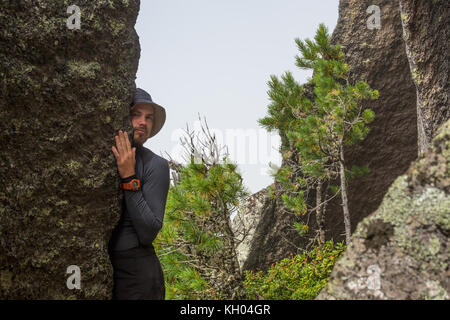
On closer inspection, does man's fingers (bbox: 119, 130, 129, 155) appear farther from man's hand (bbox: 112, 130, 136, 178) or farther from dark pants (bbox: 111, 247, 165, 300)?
dark pants (bbox: 111, 247, 165, 300)

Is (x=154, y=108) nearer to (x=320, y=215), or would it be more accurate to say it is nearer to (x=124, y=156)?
(x=124, y=156)

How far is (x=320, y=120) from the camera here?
588 centimetres

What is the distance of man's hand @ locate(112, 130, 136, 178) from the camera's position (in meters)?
2.54

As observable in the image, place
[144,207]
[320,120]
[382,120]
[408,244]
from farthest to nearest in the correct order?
[382,120] < [320,120] < [144,207] < [408,244]

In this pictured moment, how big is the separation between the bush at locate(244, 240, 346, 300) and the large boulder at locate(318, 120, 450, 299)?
4.23m

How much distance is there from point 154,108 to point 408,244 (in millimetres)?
1939

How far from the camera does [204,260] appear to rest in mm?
5238

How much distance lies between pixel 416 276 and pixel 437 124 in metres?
2.77
